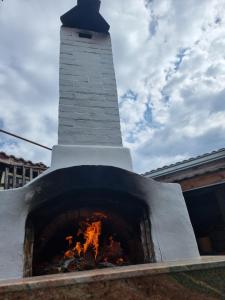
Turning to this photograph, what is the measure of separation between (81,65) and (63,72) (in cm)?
43

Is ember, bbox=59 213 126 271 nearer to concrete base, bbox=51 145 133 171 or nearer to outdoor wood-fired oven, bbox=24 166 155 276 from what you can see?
outdoor wood-fired oven, bbox=24 166 155 276

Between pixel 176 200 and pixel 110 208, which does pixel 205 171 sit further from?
pixel 110 208

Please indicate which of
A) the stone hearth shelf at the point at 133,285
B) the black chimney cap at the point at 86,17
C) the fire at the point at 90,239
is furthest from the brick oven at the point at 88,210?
the black chimney cap at the point at 86,17

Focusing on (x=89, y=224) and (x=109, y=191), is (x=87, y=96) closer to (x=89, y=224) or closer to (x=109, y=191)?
(x=109, y=191)

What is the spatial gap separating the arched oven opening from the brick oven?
13 mm

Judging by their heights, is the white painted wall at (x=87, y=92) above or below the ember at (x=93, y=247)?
above

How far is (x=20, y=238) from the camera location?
96.3 inches

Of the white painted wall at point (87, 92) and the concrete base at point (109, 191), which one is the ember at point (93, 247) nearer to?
the concrete base at point (109, 191)

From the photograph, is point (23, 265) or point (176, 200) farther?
point (176, 200)

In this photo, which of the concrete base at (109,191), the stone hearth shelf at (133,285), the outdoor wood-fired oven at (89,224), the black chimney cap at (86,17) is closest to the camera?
the stone hearth shelf at (133,285)

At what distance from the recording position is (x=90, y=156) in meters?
3.34

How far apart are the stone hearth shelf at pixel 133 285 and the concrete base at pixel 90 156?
1.87 meters

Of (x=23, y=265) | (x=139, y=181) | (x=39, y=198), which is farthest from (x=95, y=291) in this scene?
(x=139, y=181)

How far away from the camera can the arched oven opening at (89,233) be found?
2.94 m
